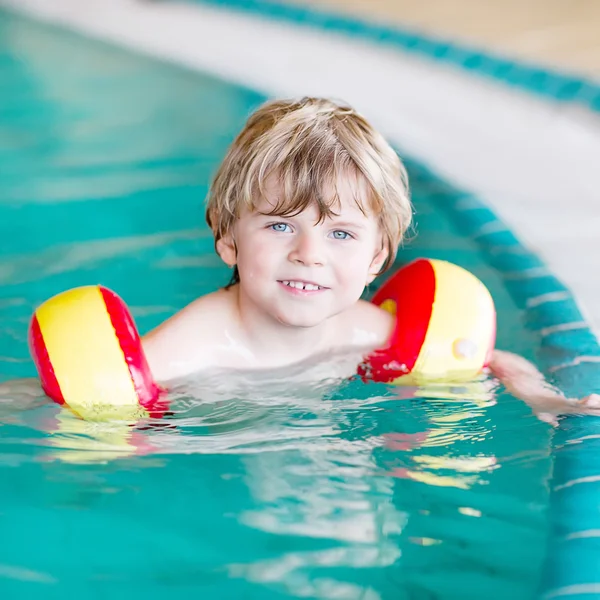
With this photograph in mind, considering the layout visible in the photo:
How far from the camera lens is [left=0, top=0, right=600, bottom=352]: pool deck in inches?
138

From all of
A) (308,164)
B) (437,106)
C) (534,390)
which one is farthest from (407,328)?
(437,106)

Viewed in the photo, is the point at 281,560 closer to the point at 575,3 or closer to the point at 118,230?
the point at 118,230

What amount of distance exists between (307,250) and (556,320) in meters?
0.93

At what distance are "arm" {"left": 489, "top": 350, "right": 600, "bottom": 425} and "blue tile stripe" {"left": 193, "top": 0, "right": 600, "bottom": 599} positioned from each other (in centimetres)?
5

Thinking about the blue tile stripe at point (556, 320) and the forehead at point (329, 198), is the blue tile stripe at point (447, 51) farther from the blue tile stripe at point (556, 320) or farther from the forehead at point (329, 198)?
the forehead at point (329, 198)

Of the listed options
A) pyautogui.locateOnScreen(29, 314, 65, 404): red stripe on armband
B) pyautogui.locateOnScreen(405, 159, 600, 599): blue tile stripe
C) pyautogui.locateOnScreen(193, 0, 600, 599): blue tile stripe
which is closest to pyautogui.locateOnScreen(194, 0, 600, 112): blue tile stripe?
pyautogui.locateOnScreen(193, 0, 600, 599): blue tile stripe

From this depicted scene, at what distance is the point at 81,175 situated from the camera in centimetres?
418

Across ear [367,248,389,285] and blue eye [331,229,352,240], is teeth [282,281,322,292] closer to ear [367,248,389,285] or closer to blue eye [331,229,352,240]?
blue eye [331,229,352,240]

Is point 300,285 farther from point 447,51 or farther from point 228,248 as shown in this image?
point 447,51

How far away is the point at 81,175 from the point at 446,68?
204cm

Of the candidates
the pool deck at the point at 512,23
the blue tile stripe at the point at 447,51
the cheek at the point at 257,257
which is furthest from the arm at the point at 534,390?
the pool deck at the point at 512,23

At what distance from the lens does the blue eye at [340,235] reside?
222cm

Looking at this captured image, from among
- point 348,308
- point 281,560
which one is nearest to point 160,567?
point 281,560

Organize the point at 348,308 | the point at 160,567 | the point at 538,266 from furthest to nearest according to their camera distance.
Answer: the point at 538,266 < the point at 348,308 < the point at 160,567
